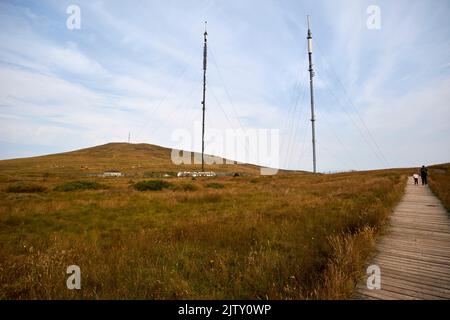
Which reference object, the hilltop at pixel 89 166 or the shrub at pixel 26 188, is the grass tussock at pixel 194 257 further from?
the hilltop at pixel 89 166

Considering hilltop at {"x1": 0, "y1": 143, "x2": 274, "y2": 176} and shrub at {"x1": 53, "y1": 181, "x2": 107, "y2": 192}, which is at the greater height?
hilltop at {"x1": 0, "y1": 143, "x2": 274, "y2": 176}

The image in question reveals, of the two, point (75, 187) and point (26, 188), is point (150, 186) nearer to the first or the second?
point (75, 187)

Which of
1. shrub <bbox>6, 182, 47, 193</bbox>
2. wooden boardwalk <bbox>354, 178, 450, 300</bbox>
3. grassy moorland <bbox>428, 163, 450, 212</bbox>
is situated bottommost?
wooden boardwalk <bbox>354, 178, 450, 300</bbox>

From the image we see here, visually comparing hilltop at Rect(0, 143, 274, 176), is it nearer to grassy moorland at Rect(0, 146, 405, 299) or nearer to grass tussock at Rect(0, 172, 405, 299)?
grassy moorland at Rect(0, 146, 405, 299)

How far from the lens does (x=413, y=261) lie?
4.63 m

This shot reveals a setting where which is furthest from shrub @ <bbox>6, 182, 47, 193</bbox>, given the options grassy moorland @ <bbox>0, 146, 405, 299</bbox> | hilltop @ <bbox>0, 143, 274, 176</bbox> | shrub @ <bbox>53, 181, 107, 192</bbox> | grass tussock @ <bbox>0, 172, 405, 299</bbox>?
hilltop @ <bbox>0, 143, 274, 176</bbox>

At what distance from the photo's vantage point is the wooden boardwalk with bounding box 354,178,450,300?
3469 millimetres

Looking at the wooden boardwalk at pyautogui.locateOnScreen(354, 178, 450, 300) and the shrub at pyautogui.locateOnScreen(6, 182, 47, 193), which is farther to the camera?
the shrub at pyautogui.locateOnScreen(6, 182, 47, 193)

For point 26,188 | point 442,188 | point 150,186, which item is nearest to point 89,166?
point 26,188

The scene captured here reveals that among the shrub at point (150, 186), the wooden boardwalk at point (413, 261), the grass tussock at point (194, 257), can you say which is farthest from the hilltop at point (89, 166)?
the wooden boardwalk at point (413, 261)

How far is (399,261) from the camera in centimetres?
463
